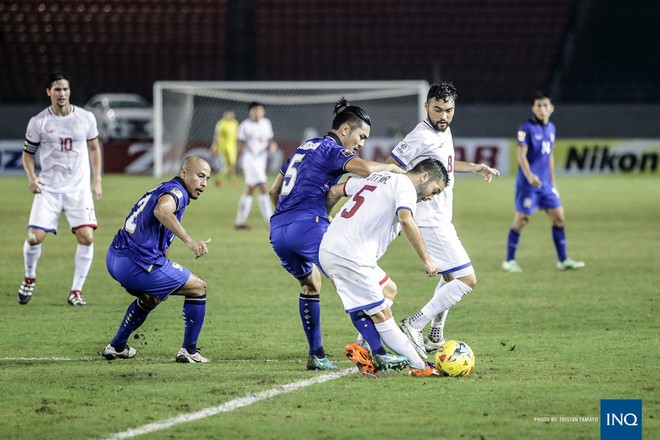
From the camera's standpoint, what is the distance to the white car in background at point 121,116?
32.4 m

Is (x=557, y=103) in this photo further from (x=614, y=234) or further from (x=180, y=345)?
(x=180, y=345)

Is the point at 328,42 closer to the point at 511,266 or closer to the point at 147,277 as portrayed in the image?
the point at 511,266

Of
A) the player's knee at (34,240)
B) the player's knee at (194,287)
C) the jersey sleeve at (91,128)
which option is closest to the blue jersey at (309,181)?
the player's knee at (194,287)

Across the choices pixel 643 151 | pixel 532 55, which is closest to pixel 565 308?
pixel 643 151

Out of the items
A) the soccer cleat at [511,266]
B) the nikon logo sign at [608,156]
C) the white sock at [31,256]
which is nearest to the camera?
the white sock at [31,256]

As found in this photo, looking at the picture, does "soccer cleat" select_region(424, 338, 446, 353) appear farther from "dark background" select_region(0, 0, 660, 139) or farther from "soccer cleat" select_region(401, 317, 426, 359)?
"dark background" select_region(0, 0, 660, 139)

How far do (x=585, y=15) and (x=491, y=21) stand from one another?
9.94 feet

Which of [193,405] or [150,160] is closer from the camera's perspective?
[193,405]

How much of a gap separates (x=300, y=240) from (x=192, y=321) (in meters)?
1.07

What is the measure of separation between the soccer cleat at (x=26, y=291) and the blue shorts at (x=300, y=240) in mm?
4132

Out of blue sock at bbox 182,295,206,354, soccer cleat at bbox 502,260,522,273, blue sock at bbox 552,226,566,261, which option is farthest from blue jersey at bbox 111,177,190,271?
blue sock at bbox 552,226,566,261

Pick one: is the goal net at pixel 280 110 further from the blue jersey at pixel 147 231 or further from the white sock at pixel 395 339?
the white sock at pixel 395 339

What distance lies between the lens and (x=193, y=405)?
634cm

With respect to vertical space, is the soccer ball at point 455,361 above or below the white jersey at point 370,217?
below
